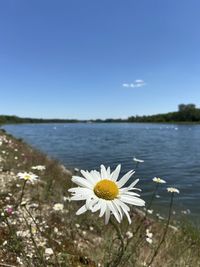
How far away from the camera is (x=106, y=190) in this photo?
192 centimetres

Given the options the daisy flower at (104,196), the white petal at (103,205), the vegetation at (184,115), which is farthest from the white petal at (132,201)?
the vegetation at (184,115)

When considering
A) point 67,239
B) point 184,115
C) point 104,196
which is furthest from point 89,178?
point 184,115

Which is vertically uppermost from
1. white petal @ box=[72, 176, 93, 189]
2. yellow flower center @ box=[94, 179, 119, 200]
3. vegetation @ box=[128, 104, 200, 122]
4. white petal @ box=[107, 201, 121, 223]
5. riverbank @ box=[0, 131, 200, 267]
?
vegetation @ box=[128, 104, 200, 122]

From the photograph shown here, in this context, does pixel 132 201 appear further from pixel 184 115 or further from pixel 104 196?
pixel 184 115

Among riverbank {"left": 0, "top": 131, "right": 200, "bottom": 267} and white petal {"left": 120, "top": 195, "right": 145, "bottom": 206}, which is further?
riverbank {"left": 0, "top": 131, "right": 200, "bottom": 267}

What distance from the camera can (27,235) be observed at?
4.70 m

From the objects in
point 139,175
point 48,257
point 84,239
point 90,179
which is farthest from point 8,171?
point 139,175

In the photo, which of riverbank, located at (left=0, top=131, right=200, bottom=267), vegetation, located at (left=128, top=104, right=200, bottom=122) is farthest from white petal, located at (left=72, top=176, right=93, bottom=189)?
vegetation, located at (left=128, top=104, right=200, bottom=122)

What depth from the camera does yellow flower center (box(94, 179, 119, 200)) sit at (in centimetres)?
189

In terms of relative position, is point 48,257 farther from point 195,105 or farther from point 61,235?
point 195,105

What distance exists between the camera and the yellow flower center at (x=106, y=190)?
6.20ft

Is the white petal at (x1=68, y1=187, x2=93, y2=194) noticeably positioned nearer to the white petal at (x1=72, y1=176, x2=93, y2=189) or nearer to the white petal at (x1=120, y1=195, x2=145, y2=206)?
the white petal at (x1=72, y1=176, x2=93, y2=189)

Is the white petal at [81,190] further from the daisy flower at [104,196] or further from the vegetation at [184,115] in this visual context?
the vegetation at [184,115]

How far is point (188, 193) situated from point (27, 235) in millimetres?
11060
